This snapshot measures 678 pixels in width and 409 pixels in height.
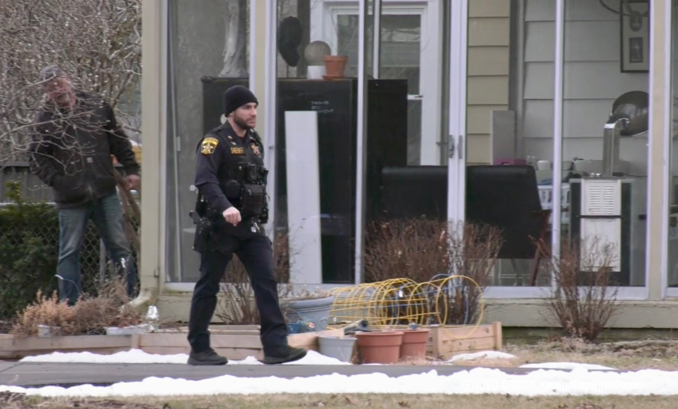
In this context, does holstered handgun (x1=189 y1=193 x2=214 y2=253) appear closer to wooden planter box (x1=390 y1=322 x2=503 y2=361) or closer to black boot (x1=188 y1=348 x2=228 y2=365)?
black boot (x1=188 y1=348 x2=228 y2=365)

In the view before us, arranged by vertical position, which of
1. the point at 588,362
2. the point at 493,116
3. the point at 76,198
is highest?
the point at 493,116

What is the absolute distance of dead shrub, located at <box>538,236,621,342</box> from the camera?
9820mm

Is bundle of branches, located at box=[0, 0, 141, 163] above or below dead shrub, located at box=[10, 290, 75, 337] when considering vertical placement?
above

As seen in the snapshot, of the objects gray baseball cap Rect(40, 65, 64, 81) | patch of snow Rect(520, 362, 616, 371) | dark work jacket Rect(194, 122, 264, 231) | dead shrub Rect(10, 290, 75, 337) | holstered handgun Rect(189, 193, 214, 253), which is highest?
gray baseball cap Rect(40, 65, 64, 81)

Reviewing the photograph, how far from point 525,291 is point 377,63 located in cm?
239

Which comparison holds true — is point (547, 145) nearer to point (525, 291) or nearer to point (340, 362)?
point (525, 291)

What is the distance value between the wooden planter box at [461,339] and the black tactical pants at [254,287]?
→ 1324 millimetres

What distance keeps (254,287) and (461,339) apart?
1.79 meters

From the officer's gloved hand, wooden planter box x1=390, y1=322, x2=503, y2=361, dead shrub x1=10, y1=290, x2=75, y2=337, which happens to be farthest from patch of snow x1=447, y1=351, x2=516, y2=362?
dead shrub x1=10, y1=290, x2=75, y2=337

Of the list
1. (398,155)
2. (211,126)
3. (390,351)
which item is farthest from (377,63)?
(390,351)

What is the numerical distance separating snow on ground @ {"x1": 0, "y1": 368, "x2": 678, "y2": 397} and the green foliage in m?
4.10

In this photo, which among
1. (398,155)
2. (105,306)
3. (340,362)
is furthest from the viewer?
(398,155)

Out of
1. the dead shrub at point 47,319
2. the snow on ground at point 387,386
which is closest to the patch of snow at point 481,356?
the snow on ground at point 387,386

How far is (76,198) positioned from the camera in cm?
1015
